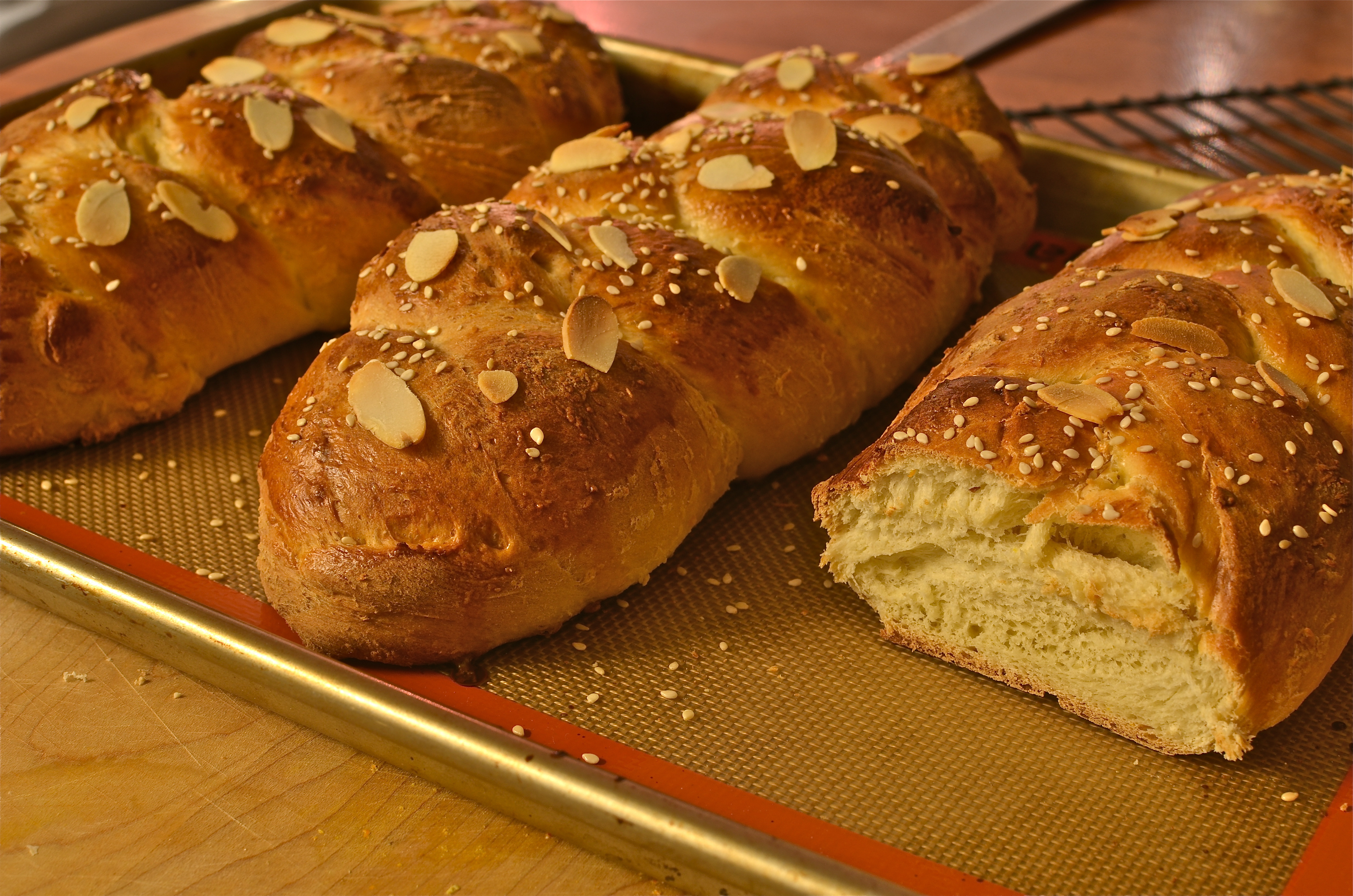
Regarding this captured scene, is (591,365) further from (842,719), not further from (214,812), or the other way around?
(214,812)

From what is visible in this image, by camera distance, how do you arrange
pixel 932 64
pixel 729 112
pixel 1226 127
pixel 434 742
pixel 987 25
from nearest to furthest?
pixel 434 742
pixel 729 112
pixel 932 64
pixel 1226 127
pixel 987 25

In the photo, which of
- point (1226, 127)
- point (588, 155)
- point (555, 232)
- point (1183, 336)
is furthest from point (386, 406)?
point (1226, 127)

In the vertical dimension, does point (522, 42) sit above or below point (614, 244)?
above

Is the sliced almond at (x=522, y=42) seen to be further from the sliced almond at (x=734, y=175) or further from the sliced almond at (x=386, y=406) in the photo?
the sliced almond at (x=386, y=406)

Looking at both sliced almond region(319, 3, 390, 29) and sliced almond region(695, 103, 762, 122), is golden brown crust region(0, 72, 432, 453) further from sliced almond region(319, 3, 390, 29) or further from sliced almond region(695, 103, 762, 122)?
sliced almond region(695, 103, 762, 122)

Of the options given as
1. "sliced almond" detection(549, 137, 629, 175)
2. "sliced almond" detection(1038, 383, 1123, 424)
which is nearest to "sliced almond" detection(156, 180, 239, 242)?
"sliced almond" detection(549, 137, 629, 175)

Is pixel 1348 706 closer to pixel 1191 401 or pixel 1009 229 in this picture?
pixel 1191 401

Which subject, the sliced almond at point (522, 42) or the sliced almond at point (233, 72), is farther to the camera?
the sliced almond at point (522, 42)

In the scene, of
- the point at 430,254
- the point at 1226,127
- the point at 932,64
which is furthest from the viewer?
the point at 1226,127

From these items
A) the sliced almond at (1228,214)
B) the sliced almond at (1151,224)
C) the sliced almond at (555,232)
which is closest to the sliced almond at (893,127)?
the sliced almond at (1151,224)
